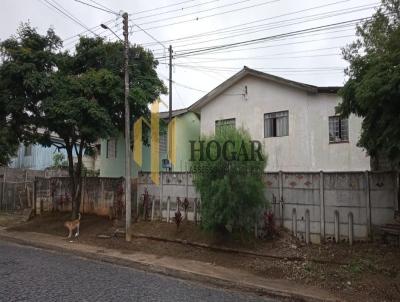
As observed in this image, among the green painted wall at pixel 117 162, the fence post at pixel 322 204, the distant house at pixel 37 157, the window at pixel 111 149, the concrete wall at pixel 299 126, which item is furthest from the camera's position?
the distant house at pixel 37 157

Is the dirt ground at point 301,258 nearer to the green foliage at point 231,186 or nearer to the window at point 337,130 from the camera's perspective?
the green foliage at point 231,186

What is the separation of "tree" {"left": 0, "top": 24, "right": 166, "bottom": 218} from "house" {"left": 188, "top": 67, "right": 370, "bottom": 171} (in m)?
4.42

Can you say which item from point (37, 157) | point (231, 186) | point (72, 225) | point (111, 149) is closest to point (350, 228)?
point (231, 186)

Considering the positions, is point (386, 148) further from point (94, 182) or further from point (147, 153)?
point (147, 153)

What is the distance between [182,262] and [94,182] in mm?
7363

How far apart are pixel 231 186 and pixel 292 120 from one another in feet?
28.8

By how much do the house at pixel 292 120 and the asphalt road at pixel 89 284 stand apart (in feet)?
29.3

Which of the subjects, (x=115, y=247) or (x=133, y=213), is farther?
(x=133, y=213)

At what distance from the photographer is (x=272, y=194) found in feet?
37.9

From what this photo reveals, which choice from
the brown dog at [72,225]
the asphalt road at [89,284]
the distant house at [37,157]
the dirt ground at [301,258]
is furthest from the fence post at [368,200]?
the distant house at [37,157]

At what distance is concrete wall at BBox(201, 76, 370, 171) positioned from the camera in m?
17.5

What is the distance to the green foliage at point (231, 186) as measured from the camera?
10.6 m

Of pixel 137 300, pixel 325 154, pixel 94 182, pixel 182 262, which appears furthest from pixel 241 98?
pixel 137 300

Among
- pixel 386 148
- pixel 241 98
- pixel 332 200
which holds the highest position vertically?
pixel 241 98
